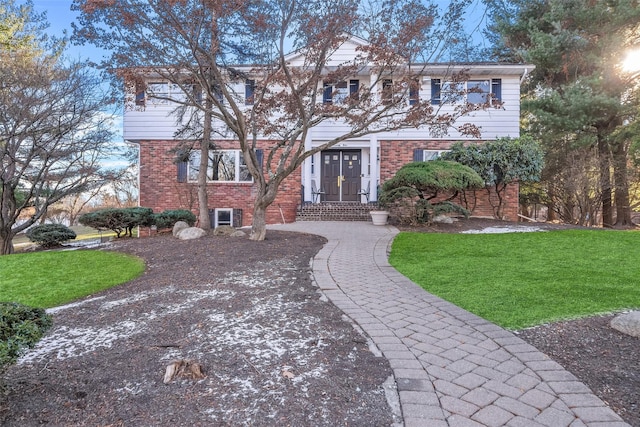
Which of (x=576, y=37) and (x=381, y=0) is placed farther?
(x=576, y=37)

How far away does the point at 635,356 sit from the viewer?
2.78 m

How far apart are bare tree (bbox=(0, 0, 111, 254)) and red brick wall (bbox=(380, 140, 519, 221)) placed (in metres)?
9.21

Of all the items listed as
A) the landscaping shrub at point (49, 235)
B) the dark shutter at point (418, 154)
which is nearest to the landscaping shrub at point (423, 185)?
the dark shutter at point (418, 154)

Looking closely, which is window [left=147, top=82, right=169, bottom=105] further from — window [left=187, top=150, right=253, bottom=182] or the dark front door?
the dark front door

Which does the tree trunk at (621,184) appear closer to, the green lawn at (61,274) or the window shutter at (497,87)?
the window shutter at (497,87)

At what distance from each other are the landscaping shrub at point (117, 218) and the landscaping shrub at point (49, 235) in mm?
738

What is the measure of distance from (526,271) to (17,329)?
19.0 ft

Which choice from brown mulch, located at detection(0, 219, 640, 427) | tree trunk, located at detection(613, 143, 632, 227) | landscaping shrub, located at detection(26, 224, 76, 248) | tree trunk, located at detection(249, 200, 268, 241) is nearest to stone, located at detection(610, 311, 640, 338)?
brown mulch, located at detection(0, 219, 640, 427)

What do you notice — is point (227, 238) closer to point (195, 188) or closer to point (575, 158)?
point (195, 188)

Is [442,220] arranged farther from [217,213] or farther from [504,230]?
[217,213]

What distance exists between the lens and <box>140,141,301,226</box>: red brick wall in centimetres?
1411

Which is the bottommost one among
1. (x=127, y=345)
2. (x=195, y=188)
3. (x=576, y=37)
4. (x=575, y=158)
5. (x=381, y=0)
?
(x=127, y=345)

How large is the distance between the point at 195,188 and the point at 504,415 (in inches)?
524

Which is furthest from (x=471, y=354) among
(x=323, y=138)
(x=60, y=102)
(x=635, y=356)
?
(x=323, y=138)
